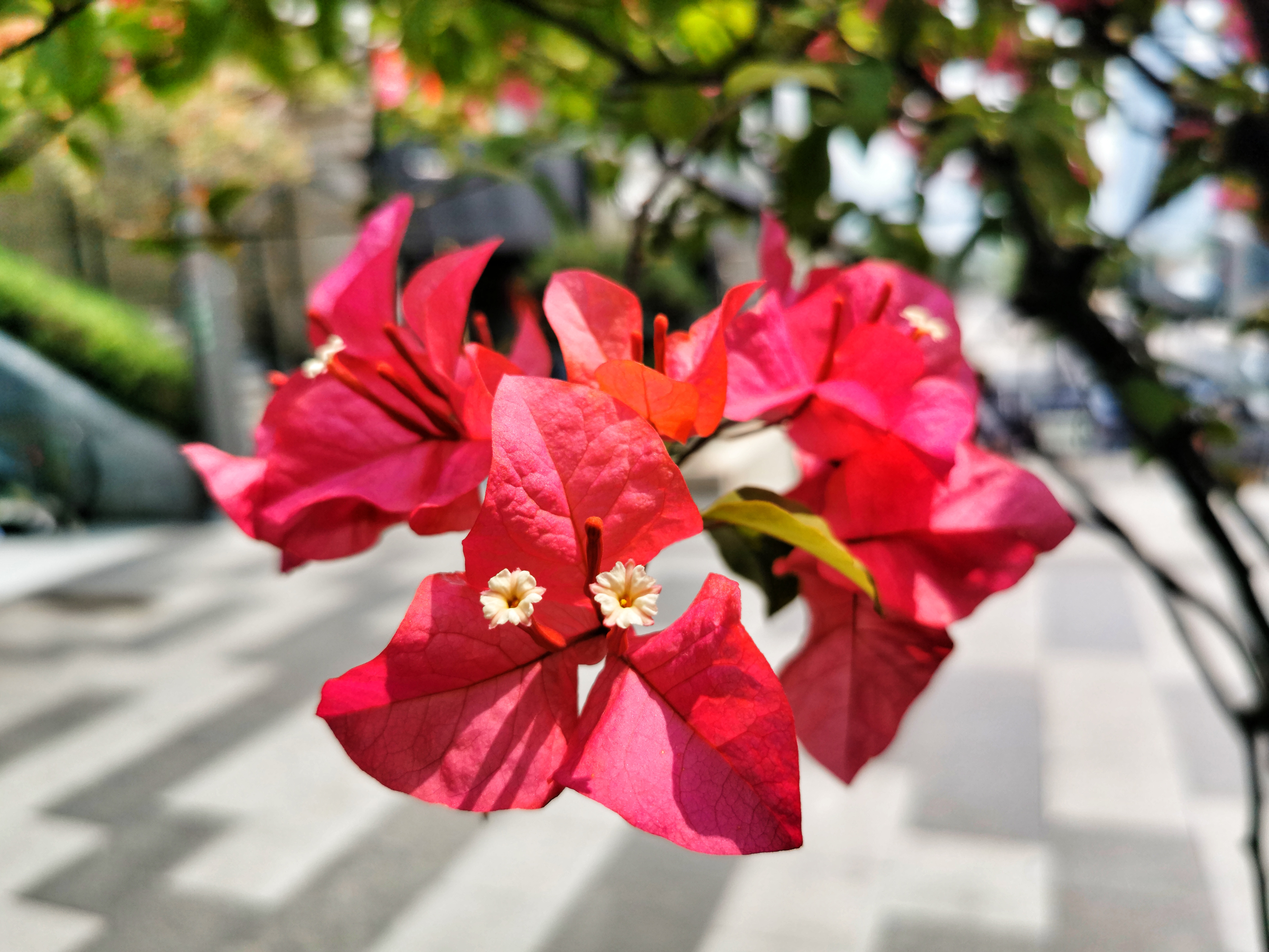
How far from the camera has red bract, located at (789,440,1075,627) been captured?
24cm

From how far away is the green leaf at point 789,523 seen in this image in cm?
20

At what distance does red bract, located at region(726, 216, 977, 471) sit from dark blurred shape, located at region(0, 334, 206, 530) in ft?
2.22

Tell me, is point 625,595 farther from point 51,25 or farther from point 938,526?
point 51,25

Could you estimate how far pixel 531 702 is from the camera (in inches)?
7.9

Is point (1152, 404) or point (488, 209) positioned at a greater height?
point (1152, 404)

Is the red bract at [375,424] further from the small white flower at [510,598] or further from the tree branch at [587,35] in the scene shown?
the tree branch at [587,35]

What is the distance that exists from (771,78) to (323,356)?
18 centimetres

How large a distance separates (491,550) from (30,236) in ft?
1.95

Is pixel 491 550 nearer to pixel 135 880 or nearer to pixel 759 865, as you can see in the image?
pixel 759 865

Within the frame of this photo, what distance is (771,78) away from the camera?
32 cm

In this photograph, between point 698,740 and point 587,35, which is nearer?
point 698,740

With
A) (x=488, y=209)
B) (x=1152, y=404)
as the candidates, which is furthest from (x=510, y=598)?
(x=488, y=209)

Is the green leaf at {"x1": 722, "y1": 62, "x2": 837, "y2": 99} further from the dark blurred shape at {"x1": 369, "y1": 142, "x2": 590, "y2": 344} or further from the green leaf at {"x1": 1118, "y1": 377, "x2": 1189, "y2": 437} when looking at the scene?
the green leaf at {"x1": 1118, "y1": 377, "x2": 1189, "y2": 437}

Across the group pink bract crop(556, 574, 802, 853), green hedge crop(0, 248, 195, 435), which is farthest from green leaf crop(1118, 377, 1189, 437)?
green hedge crop(0, 248, 195, 435)
